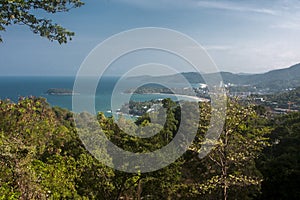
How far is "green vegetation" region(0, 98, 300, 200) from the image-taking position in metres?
5.12

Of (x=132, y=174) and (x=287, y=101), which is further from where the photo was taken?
(x=287, y=101)

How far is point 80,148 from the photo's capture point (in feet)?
32.7

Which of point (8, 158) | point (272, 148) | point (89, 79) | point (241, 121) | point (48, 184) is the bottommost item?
point (272, 148)

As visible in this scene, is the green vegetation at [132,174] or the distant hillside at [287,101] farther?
the distant hillside at [287,101]

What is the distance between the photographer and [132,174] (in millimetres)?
8953

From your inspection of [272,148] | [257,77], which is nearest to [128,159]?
[272,148]

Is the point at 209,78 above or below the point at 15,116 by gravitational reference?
above

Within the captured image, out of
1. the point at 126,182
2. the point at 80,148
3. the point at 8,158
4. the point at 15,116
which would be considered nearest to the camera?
the point at 8,158

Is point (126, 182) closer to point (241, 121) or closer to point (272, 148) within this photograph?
Answer: point (241, 121)

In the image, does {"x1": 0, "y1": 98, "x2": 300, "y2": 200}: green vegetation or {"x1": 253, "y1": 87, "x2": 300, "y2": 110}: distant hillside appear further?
{"x1": 253, "y1": 87, "x2": 300, "y2": 110}: distant hillside

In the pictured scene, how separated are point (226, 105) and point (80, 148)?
17.3 ft

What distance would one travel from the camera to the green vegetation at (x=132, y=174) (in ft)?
16.8

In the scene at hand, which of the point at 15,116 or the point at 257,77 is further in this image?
the point at 257,77

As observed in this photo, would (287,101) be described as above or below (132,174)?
above
